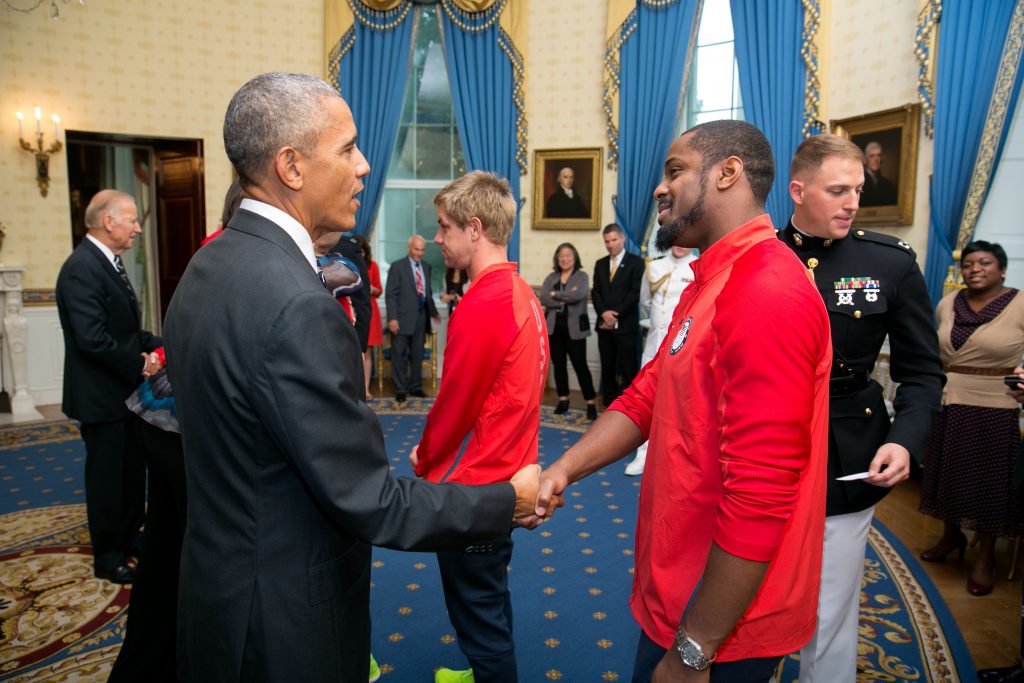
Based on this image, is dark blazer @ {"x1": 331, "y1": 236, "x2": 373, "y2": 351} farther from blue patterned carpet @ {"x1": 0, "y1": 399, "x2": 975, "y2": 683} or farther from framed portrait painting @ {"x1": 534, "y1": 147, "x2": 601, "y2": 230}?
framed portrait painting @ {"x1": 534, "y1": 147, "x2": 601, "y2": 230}

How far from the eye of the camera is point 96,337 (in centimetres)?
309

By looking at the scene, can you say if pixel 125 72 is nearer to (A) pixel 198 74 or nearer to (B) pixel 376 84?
(A) pixel 198 74

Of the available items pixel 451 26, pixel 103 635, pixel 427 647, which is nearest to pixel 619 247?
pixel 451 26

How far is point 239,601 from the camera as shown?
1.14m

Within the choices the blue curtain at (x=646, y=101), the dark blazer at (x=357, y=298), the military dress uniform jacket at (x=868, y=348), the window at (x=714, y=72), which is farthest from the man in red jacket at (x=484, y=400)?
the blue curtain at (x=646, y=101)

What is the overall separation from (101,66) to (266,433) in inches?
305

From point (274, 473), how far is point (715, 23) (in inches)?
292

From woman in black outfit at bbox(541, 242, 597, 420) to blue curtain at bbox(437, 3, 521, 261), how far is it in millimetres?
1122

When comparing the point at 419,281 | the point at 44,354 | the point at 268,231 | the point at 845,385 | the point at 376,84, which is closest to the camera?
the point at 268,231

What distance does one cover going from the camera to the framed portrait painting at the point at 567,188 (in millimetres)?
7684

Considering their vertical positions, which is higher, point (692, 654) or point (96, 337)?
point (96, 337)

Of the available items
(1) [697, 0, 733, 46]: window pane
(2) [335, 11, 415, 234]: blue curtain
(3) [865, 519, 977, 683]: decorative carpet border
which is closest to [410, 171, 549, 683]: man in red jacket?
(3) [865, 519, 977, 683]: decorative carpet border

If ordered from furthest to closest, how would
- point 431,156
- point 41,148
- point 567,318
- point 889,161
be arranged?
point 431,156 < point 567,318 < point 41,148 < point 889,161

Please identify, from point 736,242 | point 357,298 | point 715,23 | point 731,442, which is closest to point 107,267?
point 357,298
